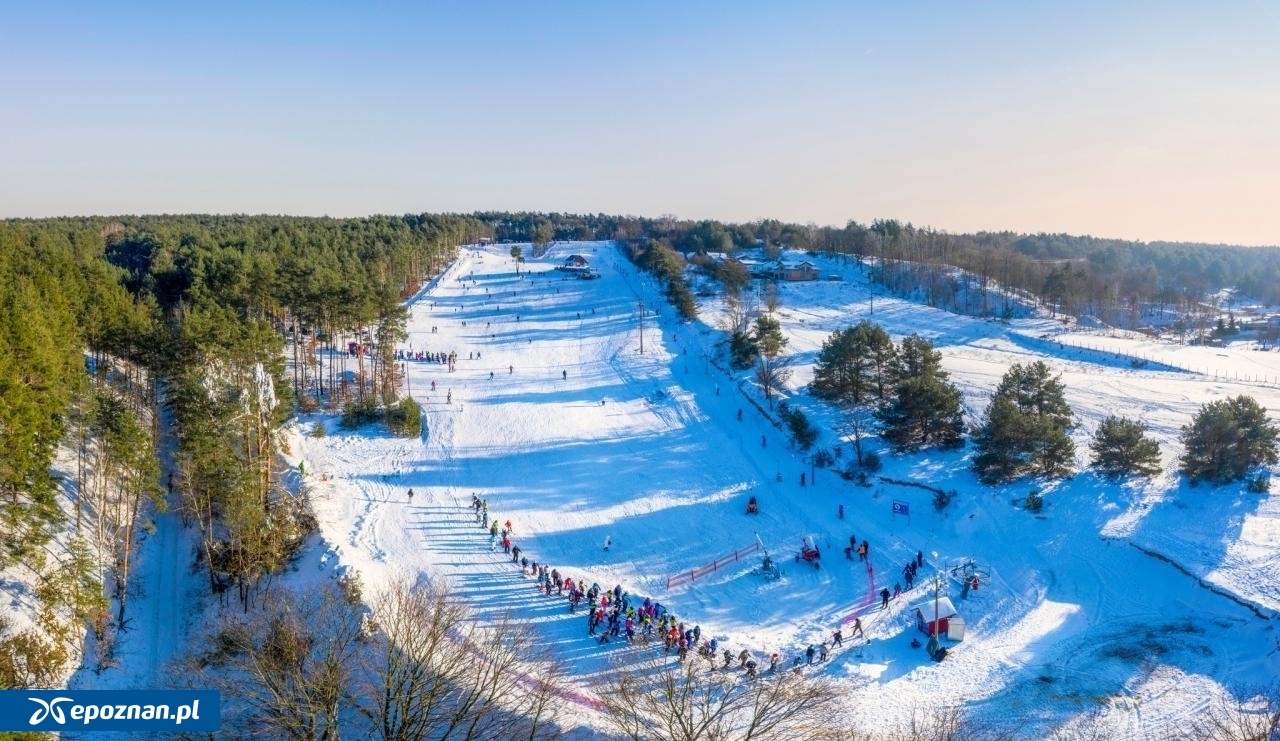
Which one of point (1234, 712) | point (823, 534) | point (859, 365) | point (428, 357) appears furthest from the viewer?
point (428, 357)

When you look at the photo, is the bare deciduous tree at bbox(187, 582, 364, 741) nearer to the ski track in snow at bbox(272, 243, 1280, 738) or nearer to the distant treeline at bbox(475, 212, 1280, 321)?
the ski track in snow at bbox(272, 243, 1280, 738)

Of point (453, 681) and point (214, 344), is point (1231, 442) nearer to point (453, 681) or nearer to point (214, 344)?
point (453, 681)

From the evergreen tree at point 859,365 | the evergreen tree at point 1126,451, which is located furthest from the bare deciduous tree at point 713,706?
the evergreen tree at point 859,365

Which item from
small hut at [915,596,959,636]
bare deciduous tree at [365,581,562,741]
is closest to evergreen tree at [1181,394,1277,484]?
small hut at [915,596,959,636]

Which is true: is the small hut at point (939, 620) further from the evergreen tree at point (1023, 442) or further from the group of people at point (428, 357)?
the group of people at point (428, 357)

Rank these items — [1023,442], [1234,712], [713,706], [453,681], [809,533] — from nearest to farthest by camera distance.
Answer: [453,681], [713,706], [1234,712], [809,533], [1023,442]

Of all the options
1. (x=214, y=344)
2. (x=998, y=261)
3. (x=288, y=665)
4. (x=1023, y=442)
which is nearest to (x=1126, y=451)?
(x=1023, y=442)
